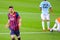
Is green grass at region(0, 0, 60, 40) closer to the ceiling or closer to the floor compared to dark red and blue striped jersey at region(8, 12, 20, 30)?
closer to the floor

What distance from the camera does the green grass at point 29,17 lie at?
15.2 metres

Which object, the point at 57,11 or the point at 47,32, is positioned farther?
the point at 57,11

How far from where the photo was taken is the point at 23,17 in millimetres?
20562

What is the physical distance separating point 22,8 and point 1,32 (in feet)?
25.3

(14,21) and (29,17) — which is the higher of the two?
(14,21)

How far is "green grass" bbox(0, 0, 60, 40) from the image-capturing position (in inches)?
599

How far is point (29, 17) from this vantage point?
20641mm

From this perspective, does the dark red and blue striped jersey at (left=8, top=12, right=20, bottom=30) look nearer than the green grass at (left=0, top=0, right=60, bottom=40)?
Yes

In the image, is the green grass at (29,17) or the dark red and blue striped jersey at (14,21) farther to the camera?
the green grass at (29,17)

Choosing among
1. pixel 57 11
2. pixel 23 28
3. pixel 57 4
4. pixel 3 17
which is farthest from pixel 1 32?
pixel 57 4

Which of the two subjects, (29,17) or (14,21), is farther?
(29,17)

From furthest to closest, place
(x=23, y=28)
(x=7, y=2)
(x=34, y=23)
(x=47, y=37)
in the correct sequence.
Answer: (x=7, y=2), (x=34, y=23), (x=23, y=28), (x=47, y=37)

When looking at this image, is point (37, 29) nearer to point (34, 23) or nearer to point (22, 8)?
point (34, 23)

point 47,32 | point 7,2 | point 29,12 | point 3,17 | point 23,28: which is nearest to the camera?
point 47,32
